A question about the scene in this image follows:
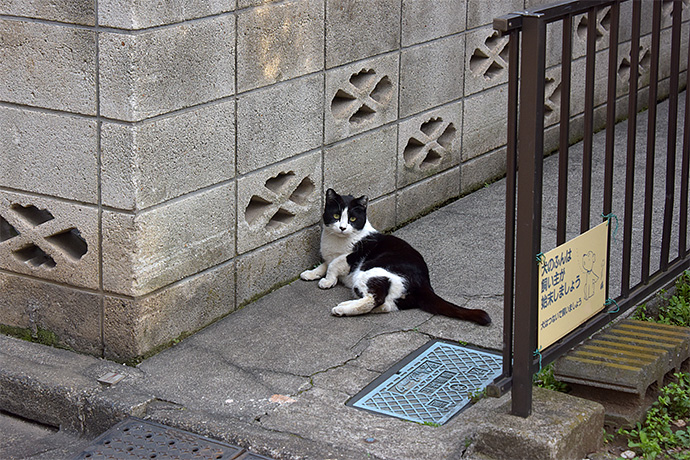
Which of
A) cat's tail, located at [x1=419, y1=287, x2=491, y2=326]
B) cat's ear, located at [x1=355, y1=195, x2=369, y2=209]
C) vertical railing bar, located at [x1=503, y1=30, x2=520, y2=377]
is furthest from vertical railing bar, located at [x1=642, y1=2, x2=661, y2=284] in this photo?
cat's ear, located at [x1=355, y1=195, x2=369, y2=209]

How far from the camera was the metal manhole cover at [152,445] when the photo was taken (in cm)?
369

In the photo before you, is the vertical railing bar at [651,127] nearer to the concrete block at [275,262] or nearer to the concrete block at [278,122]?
the concrete block at [278,122]

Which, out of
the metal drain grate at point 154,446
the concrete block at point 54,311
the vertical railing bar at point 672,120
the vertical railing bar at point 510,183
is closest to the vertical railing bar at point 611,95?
the vertical railing bar at point 672,120

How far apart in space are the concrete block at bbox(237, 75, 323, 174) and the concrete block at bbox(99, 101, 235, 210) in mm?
104

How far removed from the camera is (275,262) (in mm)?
5195

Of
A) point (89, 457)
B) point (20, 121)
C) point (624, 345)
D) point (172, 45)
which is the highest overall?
point (172, 45)

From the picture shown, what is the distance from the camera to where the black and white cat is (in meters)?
4.88

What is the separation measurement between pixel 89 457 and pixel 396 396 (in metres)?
1.36

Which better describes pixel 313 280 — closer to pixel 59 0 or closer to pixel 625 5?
pixel 59 0

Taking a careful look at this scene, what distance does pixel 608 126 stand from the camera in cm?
384

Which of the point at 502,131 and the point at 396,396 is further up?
the point at 502,131

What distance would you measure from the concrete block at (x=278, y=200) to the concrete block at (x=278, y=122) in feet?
0.25

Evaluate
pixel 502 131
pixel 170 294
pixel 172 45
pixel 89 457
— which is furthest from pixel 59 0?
pixel 502 131

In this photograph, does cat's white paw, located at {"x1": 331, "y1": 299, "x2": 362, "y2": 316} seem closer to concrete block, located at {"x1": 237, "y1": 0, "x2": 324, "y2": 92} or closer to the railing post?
A: concrete block, located at {"x1": 237, "y1": 0, "x2": 324, "y2": 92}
